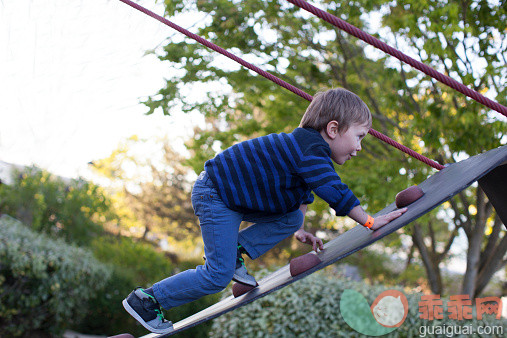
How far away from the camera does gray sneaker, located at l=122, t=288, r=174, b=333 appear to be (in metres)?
2.07

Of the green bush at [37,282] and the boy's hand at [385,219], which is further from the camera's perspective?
the green bush at [37,282]

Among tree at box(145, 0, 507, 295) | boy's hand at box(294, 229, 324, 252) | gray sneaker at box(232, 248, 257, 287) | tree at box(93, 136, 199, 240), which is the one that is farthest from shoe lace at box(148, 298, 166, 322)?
tree at box(93, 136, 199, 240)

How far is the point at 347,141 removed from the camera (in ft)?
6.57

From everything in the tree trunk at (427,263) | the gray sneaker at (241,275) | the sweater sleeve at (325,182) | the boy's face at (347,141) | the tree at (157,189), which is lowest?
the gray sneaker at (241,275)

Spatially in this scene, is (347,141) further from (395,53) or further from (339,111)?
(395,53)

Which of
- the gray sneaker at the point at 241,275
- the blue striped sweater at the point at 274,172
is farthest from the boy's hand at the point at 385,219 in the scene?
the gray sneaker at the point at 241,275

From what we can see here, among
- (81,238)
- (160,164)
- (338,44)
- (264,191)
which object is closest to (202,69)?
(338,44)

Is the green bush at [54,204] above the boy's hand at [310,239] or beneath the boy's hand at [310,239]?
above

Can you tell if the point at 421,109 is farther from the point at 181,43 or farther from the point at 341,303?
the point at 181,43

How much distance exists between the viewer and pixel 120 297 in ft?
28.5

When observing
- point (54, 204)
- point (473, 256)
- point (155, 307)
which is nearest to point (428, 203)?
point (155, 307)

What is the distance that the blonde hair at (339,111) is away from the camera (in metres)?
1.98

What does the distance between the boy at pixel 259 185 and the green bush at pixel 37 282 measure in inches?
208

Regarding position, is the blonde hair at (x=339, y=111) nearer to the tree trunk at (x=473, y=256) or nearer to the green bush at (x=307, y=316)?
the green bush at (x=307, y=316)
